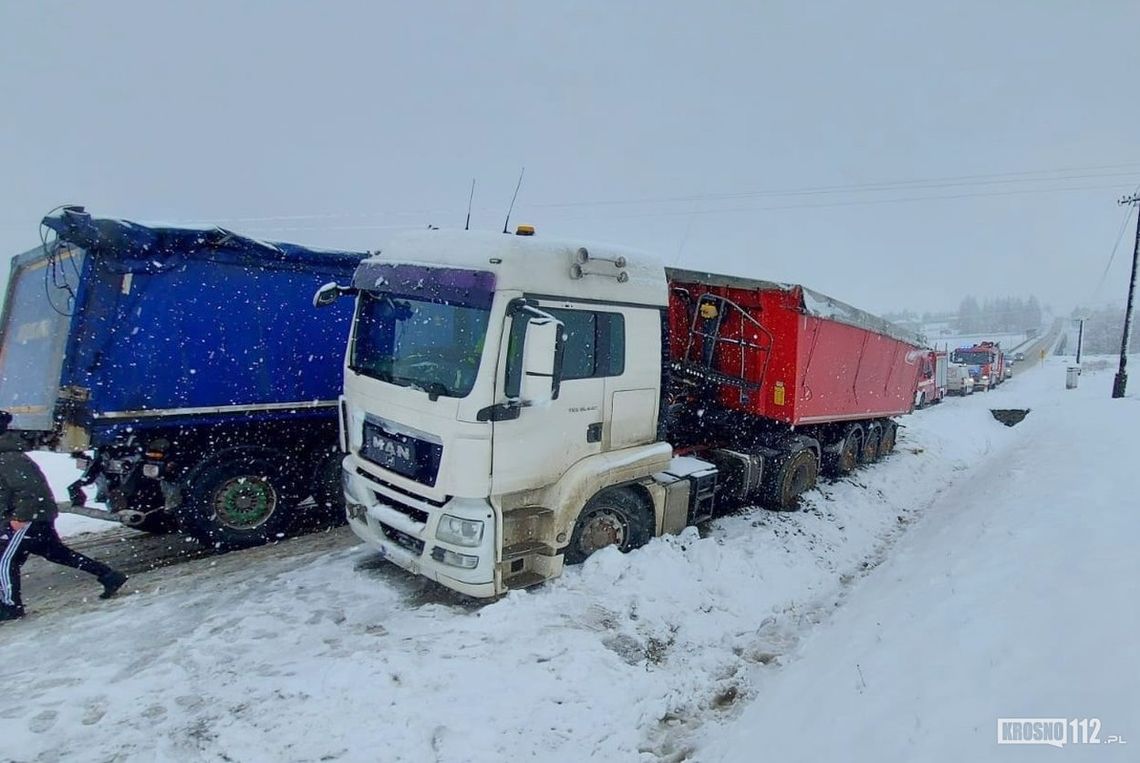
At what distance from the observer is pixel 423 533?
4703 millimetres

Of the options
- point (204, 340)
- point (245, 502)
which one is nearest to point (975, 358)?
point (245, 502)

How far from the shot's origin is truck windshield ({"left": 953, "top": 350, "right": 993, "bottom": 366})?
108ft

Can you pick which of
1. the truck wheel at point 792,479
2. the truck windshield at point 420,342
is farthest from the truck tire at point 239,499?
the truck wheel at point 792,479

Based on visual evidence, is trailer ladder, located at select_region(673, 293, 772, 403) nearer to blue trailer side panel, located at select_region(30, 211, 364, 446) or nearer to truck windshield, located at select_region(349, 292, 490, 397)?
truck windshield, located at select_region(349, 292, 490, 397)

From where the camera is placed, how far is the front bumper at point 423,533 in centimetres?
456

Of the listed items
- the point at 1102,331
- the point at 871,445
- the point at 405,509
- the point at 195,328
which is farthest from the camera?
the point at 1102,331

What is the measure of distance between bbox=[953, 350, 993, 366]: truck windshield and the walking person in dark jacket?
125 ft

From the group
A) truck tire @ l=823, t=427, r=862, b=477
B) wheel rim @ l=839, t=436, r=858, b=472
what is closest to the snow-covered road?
truck tire @ l=823, t=427, r=862, b=477

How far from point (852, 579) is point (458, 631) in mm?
4243

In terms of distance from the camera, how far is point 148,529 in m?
6.91

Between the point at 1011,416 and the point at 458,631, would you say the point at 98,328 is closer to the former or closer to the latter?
the point at 458,631

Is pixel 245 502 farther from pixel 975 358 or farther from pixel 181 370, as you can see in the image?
pixel 975 358

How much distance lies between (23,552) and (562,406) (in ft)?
14.5

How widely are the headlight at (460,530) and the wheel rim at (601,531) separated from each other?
1214 millimetres
